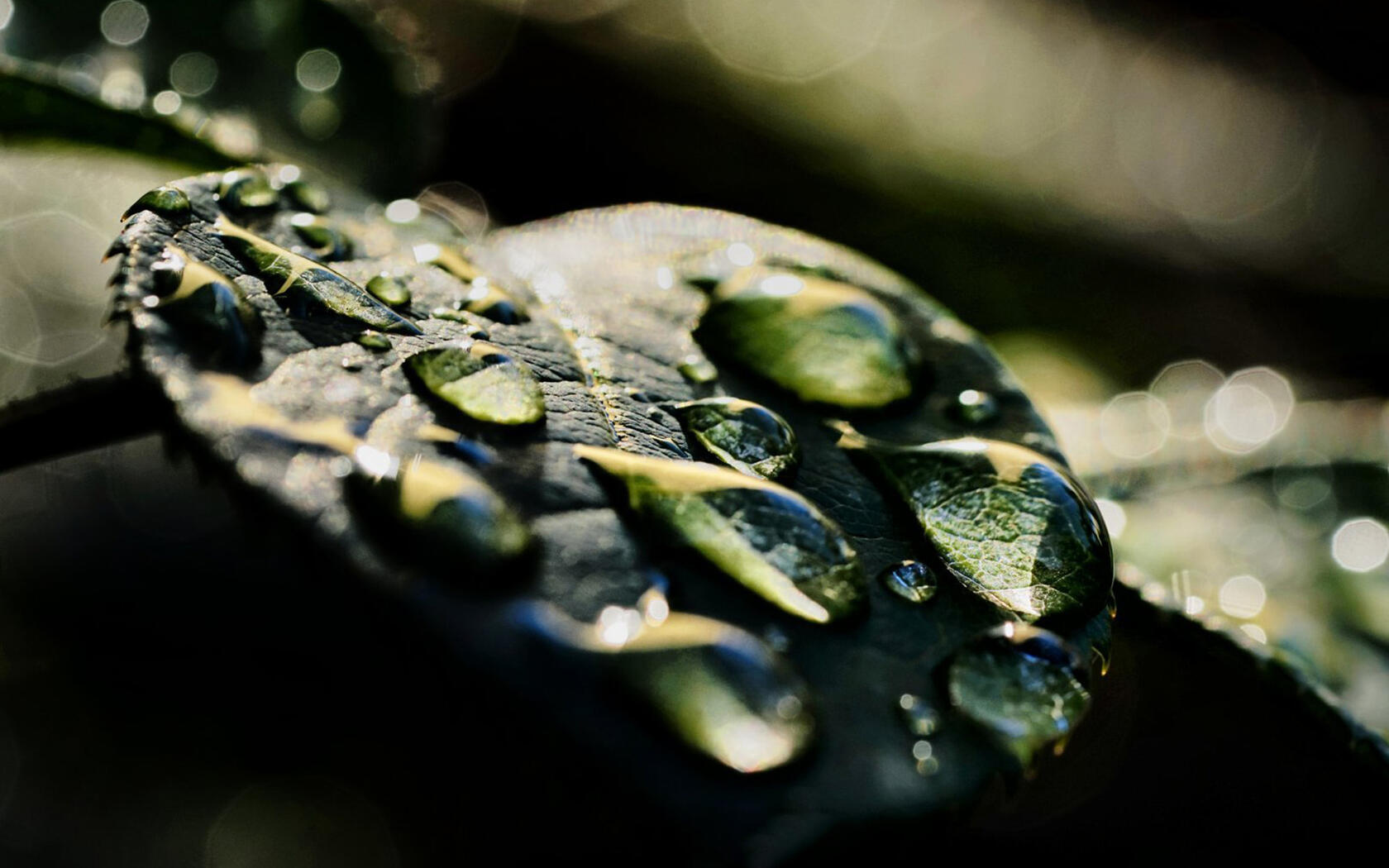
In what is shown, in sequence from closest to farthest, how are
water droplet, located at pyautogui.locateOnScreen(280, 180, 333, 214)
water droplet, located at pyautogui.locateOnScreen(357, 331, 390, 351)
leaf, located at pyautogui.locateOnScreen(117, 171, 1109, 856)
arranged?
leaf, located at pyautogui.locateOnScreen(117, 171, 1109, 856), water droplet, located at pyautogui.locateOnScreen(357, 331, 390, 351), water droplet, located at pyautogui.locateOnScreen(280, 180, 333, 214)

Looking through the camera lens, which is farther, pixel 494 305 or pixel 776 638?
pixel 494 305

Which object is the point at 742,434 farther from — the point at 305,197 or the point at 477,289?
the point at 305,197

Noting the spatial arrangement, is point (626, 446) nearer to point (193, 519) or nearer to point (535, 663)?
point (535, 663)

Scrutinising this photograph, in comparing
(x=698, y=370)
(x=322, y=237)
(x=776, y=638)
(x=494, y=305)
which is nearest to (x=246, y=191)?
(x=322, y=237)

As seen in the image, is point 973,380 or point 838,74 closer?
point 973,380

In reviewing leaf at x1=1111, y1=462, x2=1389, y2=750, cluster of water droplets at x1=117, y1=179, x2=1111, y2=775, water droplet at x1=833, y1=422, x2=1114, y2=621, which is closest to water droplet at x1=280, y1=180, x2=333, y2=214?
cluster of water droplets at x1=117, y1=179, x2=1111, y2=775

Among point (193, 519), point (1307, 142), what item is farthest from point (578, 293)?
point (1307, 142)

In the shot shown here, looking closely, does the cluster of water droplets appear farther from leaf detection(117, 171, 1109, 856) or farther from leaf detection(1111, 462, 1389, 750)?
leaf detection(1111, 462, 1389, 750)
